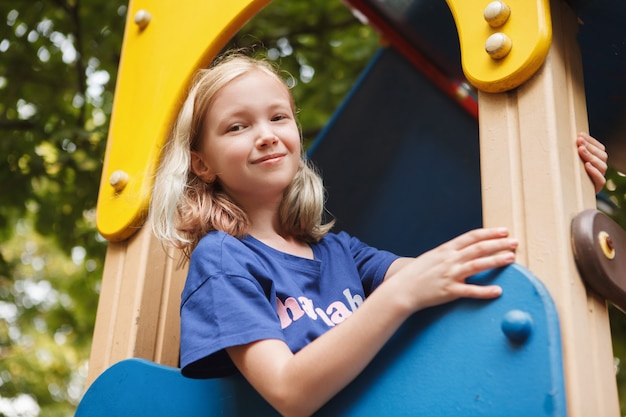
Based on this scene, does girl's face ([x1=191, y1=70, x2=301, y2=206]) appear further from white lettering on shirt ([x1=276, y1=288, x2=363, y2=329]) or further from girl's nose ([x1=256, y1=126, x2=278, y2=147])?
white lettering on shirt ([x1=276, y1=288, x2=363, y2=329])

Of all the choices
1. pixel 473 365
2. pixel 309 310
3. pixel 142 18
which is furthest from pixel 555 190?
pixel 142 18

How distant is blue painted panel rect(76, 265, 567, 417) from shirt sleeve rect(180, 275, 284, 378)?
0.12 meters

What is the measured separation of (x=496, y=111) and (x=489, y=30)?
0.11 meters

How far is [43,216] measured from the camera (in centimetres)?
294

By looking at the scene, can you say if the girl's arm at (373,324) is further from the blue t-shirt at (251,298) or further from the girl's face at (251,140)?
the girl's face at (251,140)

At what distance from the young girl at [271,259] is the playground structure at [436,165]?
0.04 metres

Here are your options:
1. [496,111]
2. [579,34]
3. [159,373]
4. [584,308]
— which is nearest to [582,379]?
[584,308]

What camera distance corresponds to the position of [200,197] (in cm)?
125

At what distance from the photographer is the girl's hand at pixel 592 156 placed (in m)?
0.93

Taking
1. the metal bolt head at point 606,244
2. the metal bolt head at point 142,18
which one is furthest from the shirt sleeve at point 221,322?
the metal bolt head at point 142,18


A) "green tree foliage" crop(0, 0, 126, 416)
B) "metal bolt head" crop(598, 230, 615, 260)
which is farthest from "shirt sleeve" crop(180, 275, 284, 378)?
"green tree foliage" crop(0, 0, 126, 416)

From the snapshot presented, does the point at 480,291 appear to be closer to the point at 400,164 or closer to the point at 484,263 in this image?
the point at 484,263

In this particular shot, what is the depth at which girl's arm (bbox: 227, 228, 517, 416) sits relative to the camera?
0.85 meters

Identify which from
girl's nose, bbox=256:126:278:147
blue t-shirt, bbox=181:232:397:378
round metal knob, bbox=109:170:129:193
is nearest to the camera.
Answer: blue t-shirt, bbox=181:232:397:378
